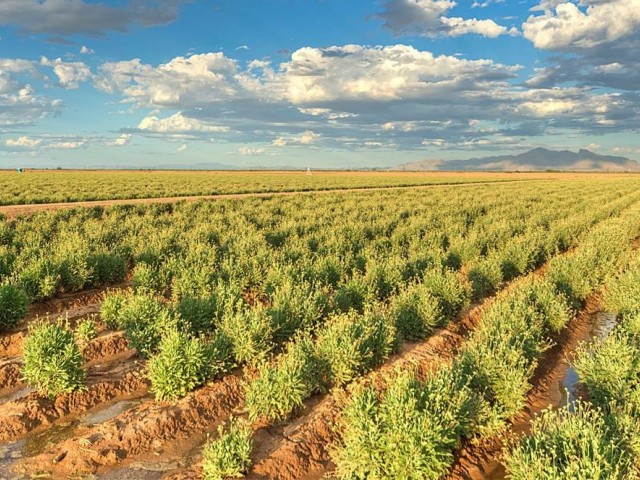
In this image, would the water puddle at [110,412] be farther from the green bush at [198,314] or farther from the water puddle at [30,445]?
the green bush at [198,314]

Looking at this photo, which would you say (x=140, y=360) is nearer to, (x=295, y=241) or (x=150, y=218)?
(x=295, y=241)

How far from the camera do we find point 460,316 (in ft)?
39.5

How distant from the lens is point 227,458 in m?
5.82

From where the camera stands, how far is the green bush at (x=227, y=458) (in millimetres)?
5754

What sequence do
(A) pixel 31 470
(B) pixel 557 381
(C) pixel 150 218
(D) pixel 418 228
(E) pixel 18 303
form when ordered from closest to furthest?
(A) pixel 31 470 → (B) pixel 557 381 → (E) pixel 18 303 → (D) pixel 418 228 → (C) pixel 150 218

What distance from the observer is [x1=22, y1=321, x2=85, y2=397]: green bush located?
764 cm

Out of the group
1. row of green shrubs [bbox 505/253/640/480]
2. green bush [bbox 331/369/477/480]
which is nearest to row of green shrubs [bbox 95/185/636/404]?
green bush [bbox 331/369/477/480]

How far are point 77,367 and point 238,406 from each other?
9.08 feet

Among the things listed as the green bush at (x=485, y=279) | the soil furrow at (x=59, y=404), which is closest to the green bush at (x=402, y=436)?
the soil furrow at (x=59, y=404)

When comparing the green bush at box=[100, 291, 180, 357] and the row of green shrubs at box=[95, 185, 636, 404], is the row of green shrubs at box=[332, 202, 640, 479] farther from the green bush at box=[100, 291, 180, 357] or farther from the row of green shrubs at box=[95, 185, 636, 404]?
the green bush at box=[100, 291, 180, 357]

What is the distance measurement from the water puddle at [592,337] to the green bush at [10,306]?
11236mm

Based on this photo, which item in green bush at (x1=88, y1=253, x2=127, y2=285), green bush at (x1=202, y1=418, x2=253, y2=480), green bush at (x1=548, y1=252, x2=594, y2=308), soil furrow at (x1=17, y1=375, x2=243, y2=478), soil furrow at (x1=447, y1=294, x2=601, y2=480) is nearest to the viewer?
green bush at (x1=202, y1=418, x2=253, y2=480)

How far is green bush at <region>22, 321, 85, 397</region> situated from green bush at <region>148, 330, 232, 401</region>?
4.01 feet

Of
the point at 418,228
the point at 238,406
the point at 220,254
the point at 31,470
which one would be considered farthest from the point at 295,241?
the point at 31,470
